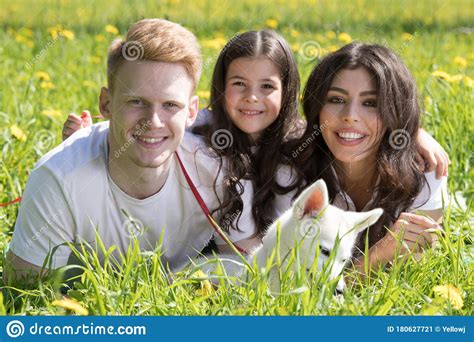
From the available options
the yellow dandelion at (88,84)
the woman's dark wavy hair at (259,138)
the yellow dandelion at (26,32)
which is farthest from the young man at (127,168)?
the yellow dandelion at (26,32)

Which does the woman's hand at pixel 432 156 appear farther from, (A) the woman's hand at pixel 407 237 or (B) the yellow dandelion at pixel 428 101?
(B) the yellow dandelion at pixel 428 101

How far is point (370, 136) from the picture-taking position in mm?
3143

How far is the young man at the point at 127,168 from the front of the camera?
2.76 metres

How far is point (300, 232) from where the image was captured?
247 cm

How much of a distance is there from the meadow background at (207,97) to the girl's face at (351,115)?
0.53 m

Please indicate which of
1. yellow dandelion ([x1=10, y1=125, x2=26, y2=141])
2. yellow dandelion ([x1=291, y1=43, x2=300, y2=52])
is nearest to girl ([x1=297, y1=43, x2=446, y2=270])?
yellow dandelion ([x1=10, y1=125, x2=26, y2=141])

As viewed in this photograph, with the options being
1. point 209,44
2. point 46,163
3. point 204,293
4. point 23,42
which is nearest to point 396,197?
point 204,293

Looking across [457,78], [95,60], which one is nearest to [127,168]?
[457,78]

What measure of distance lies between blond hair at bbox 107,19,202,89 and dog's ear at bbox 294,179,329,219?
79 cm

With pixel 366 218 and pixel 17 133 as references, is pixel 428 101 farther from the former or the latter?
pixel 17 133

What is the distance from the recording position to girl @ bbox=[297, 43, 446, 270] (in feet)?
10.2

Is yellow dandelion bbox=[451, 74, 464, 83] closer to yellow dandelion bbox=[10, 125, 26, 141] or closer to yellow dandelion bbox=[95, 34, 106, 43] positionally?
yellow dandelion bbox=[10, 125, 26, 141]

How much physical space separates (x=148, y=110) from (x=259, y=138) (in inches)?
31.7

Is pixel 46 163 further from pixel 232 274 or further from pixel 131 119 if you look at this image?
pixel 232 274
